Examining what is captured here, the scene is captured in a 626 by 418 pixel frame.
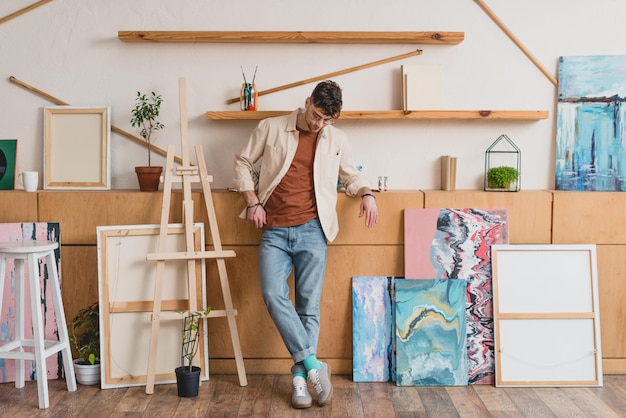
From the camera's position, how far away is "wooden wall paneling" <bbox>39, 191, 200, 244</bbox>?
4020 mm

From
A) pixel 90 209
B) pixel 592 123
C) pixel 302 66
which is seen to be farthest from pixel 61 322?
pixel 592 123

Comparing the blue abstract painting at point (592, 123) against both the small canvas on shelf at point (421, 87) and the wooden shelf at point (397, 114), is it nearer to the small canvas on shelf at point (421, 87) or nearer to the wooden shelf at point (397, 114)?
the wooden shelf at point (397, 114)

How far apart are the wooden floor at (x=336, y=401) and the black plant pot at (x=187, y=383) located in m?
0.04

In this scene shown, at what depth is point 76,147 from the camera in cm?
427

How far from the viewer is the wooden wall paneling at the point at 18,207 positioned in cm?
402

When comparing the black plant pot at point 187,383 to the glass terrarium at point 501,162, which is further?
the glass terrarium at point 501,162

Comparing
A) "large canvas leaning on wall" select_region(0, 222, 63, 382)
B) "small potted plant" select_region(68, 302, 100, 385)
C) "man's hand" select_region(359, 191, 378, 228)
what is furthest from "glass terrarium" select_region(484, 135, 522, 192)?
"large canvas leaning on wall" select_region(0, 222, 63, 382)

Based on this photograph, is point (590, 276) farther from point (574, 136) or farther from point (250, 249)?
point (250, 249)

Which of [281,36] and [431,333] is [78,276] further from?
[431,333]

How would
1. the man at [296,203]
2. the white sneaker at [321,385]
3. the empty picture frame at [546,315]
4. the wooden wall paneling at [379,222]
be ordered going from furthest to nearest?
the wooden wall paneling at [379,222]
the empty picture frame at [546,315]
the man at [296,203]
the white sneaker at [321,385]

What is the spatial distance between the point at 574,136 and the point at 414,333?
151 centimetres

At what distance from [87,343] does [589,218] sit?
288 cm

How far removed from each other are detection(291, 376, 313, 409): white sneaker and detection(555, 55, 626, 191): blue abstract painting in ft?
6.32

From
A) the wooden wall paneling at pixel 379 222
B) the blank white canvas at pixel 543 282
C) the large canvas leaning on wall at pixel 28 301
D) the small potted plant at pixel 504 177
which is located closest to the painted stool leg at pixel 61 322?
the large canvas leaning on wall at pixel 28 301
